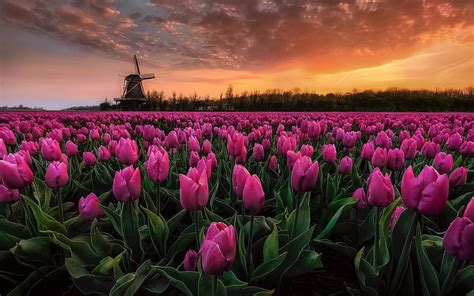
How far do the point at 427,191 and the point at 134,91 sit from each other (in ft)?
164

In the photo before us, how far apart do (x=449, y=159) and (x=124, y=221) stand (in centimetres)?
215

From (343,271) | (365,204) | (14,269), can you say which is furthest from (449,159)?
(14,269)

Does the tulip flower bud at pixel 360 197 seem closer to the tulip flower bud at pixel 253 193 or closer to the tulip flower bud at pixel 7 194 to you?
the tulip flower bud at pixel 253 193

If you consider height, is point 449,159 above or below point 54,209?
above

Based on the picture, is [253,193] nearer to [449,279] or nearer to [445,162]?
[449,279]

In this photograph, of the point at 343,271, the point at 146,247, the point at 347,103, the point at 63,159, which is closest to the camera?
the point at 146,247

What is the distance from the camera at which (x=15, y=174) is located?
6.23 ft

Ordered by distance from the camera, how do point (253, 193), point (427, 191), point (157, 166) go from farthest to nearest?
point (157, 166), point (253, 193), point (427, 191)

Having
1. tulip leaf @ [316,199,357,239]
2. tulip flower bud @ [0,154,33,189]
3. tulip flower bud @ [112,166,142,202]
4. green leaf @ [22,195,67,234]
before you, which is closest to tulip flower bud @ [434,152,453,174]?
tulip leaf @ [316,199,357,239]

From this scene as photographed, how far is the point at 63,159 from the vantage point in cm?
279

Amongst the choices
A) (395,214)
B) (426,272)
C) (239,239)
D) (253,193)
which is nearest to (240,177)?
(253,193)

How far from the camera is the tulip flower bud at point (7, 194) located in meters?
2.02

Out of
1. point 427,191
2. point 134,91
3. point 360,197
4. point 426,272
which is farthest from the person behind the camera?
point 134,91

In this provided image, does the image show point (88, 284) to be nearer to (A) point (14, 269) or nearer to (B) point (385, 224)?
(A) point (14, 269)
